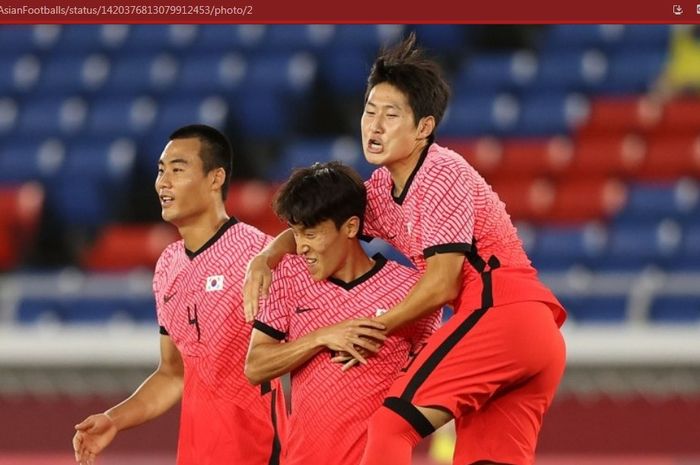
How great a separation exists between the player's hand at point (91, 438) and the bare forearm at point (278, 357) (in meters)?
0.79

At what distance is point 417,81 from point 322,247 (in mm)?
606

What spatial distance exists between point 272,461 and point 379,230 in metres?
0.94

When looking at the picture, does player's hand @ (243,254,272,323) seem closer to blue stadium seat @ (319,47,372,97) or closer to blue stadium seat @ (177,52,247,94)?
blue stadium seat @ (319,47,372,97)

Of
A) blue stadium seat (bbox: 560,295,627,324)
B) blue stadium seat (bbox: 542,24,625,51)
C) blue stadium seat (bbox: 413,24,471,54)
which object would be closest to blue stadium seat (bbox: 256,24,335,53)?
blue stadium seat (bbox: 413,24,471,54)

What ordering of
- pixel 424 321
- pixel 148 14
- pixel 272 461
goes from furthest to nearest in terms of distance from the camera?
pixel 148 14
pixel 272 461
pixel 424 321

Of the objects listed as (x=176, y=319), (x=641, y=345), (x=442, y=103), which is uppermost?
(x=442, y=103)

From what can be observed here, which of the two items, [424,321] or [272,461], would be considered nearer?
[424,321]

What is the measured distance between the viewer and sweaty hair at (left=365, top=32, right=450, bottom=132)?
A: 5488mm

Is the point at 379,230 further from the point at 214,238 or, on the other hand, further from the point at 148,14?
the point at 148,14

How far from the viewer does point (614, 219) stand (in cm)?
1286

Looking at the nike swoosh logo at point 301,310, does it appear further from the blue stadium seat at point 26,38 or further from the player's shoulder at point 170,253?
the blue stadium seat at point 26,38

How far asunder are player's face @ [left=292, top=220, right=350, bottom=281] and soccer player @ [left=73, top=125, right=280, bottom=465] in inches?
22.8

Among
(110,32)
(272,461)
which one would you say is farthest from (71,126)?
(272,461)

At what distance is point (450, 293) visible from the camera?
534 centimetres
